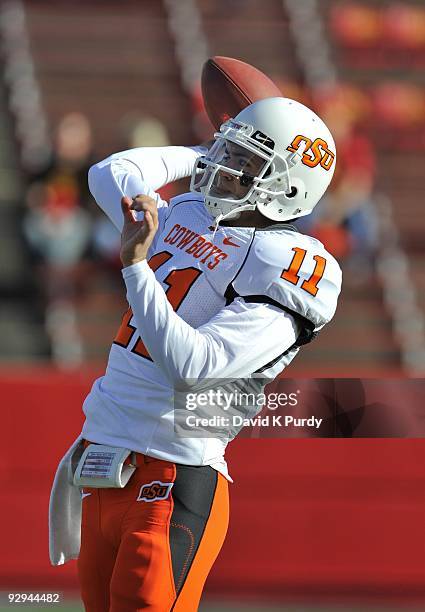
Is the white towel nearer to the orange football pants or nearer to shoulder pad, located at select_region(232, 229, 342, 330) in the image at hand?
the orange football pants

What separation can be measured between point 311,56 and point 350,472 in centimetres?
709

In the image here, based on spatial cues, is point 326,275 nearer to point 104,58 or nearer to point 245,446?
point 245,446

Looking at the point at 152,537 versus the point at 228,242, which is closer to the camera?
the point at 152,537

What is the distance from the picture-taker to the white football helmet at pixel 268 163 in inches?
97.0

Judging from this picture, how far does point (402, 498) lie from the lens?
4555mm

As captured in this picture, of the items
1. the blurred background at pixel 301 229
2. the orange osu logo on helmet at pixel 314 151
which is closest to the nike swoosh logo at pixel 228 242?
the orange osu logo on helmet at pixel 314 151

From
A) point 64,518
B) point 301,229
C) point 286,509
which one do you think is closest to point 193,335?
point 64,518

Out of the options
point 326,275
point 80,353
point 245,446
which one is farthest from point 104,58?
point 326,275

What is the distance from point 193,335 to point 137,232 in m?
0.22

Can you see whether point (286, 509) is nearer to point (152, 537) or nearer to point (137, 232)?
point (152, 537)

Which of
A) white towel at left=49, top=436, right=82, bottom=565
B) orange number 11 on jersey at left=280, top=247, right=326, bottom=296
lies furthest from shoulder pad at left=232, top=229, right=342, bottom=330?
white towel at left=49, top=436, right=82, bottom=565

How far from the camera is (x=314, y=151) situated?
8.36 ft

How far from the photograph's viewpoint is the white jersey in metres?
2.25

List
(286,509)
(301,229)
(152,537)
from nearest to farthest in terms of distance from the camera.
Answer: (152,537) → (286,509) → (301,229)
